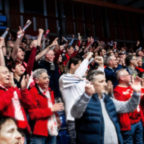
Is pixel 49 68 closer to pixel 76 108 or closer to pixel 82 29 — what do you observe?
pixel 76 108

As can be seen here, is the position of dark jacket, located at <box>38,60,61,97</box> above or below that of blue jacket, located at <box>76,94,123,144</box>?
above

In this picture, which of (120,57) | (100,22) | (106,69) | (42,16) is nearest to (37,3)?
(42,16)

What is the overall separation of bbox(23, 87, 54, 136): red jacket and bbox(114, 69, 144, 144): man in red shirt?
2.64 feet

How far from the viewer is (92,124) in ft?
6.46

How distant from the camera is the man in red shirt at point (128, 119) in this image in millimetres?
2477

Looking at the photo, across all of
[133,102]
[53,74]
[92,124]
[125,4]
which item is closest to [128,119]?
[133,102]

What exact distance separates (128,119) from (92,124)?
0.68 meters

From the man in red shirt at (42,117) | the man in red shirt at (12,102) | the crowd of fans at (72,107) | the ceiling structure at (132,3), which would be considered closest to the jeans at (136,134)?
the crowd of fans at (72,107)

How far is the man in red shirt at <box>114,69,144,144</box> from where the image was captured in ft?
8.13

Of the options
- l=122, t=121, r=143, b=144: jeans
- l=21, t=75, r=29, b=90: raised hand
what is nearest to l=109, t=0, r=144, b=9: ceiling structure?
l=122, t=121, r=143, b=144: jeans

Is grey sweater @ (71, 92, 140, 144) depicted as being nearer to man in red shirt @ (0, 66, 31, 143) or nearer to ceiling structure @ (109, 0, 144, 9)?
man in red shirt @ (0, 66, 31, 143)

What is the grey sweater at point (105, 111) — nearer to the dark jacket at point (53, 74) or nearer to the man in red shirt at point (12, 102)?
the man in red shirt at point (12, 102)

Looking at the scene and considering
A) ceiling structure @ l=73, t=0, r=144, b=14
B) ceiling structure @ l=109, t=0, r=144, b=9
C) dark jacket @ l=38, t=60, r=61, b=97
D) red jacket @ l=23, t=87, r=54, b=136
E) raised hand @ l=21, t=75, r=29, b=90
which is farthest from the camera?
ceiling structure @ l=109, t=0, r=144, b=9

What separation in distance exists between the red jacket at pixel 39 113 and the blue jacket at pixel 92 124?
398mm
